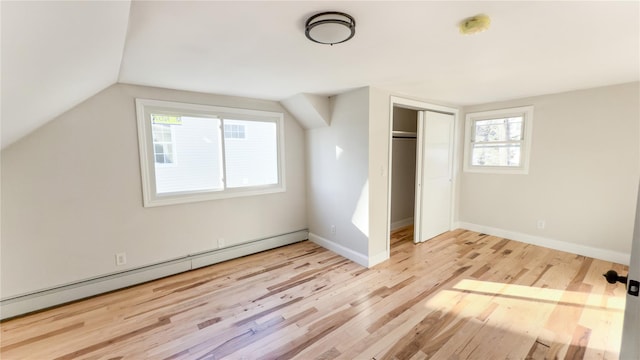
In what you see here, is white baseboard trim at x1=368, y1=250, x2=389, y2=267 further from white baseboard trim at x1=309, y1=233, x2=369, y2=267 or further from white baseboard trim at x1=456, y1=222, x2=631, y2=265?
white baseboard trim at x1=456, y1=222, x2=631, y2=265

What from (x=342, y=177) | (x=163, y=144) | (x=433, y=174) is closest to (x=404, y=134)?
(x=433, y=174)

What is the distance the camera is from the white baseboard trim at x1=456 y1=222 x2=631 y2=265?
128 inches

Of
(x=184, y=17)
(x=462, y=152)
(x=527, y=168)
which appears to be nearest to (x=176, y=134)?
(x=184, y=17)

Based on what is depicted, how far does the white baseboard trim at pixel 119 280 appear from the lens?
2.38 metres

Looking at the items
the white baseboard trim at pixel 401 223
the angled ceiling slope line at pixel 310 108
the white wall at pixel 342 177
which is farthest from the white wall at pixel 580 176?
the angled ceiling slope line at pixel 310 108

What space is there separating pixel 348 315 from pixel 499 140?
3.66 meters

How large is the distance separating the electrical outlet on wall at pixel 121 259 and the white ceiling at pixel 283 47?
139 cm

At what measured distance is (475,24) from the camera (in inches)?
59.5

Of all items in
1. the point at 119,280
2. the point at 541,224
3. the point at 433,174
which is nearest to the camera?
the point at 119,280

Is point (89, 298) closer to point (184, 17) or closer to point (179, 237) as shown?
point (179, 237)

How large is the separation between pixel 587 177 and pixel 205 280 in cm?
493

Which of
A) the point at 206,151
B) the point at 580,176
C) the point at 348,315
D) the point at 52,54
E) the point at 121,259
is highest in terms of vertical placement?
the point at 52,54

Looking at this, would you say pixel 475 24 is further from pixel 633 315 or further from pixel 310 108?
pixel 310 108

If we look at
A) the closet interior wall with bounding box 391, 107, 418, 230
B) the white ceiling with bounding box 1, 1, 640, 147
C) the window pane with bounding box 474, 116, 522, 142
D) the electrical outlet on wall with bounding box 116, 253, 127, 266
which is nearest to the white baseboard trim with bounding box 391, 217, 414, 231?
the closet interior wall with bounding box 391, 107, 418, 230
